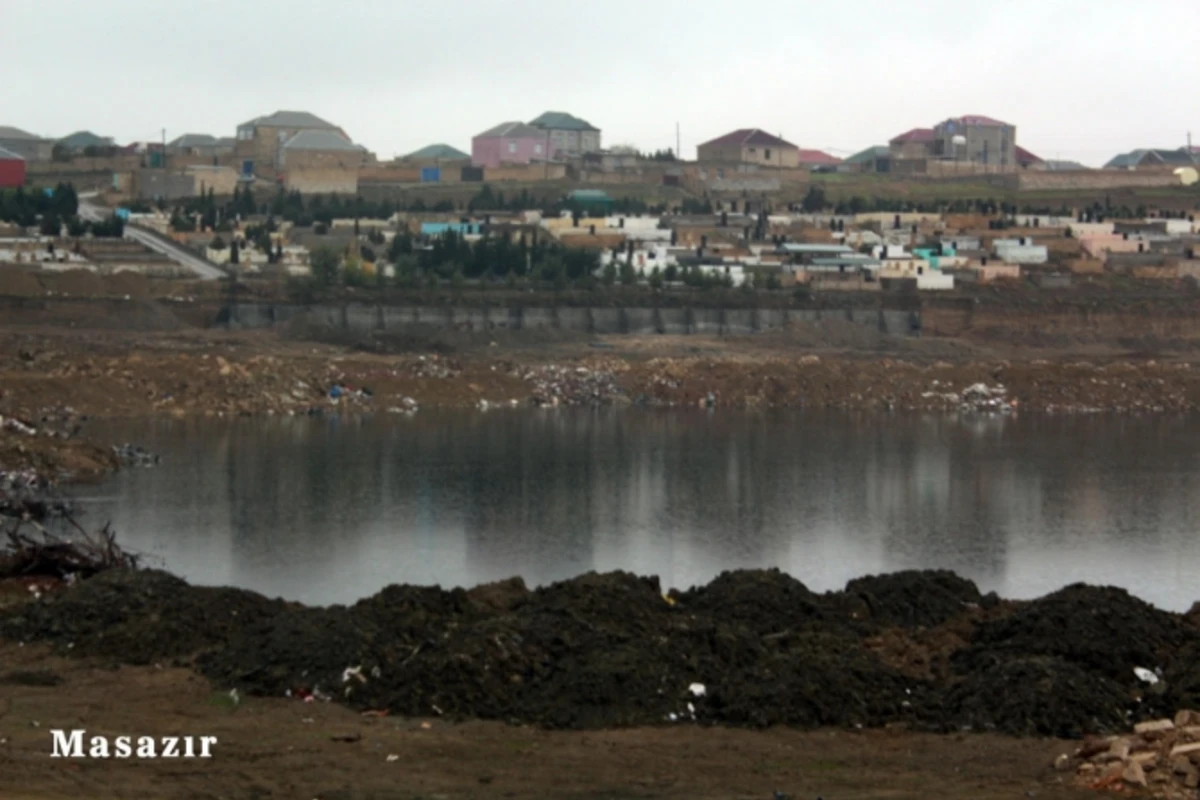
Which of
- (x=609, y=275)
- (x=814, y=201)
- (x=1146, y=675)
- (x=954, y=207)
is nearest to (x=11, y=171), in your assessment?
(x=609, y=275)

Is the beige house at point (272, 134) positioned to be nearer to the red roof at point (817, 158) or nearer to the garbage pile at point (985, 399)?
the red roof at point (817, 158)

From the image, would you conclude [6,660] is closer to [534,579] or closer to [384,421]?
[534,579]

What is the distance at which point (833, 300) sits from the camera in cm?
5372

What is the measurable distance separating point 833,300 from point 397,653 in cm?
4170

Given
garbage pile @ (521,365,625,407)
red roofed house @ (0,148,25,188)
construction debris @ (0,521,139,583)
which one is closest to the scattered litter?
construction debris @ (0,521,139,583)

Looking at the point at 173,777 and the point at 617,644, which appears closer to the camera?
the point at 173,777

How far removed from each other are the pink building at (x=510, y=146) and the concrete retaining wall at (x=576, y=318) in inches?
1454

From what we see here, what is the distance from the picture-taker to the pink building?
88312 millimetres

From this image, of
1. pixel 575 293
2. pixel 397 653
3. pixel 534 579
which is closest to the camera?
pixel 397 653

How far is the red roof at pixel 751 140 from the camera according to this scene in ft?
282

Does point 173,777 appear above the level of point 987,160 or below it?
below

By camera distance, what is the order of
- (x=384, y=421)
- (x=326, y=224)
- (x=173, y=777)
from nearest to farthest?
(x=173, y=777) < (x=384, y=421) < (x=326, y=224)

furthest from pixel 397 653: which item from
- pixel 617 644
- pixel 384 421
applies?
pixel 384 421

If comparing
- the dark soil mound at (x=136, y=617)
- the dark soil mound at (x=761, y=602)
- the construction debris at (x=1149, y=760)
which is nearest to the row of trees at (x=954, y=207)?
the dark soil mound at (x=761, y=602)
